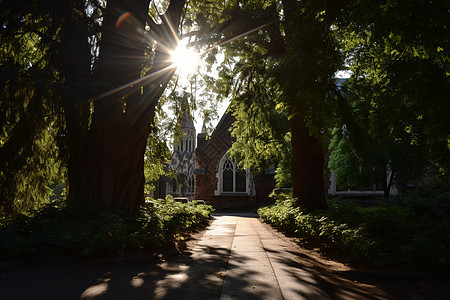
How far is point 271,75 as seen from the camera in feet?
23.7

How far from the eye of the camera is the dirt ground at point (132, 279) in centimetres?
417

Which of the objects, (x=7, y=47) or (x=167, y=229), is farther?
(x=7, y=47)

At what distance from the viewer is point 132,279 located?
4.90 metres

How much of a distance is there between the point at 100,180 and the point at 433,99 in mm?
7672

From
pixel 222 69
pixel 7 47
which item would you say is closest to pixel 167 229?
pixel 7 47

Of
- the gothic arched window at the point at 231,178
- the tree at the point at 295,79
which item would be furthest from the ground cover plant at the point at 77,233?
the gothic arched window at the point at 231,178

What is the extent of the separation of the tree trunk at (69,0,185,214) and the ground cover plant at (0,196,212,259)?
0.83 metres

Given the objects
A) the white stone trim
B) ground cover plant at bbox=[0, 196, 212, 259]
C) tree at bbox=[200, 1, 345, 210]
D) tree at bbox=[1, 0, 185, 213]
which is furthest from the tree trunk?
the white stone trim

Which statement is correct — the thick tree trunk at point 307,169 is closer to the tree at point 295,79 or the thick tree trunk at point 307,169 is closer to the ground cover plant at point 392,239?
the tree at point 295,79

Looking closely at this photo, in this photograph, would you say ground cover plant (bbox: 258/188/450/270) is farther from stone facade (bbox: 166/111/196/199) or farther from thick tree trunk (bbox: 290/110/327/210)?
stone facade (bbox: 166/111/196/199)

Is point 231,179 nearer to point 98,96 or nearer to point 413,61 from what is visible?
point 98,96

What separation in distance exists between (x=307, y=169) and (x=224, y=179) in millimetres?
20566

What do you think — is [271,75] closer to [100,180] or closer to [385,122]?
[385,122]

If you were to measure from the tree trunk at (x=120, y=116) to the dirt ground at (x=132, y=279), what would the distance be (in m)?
2.76
